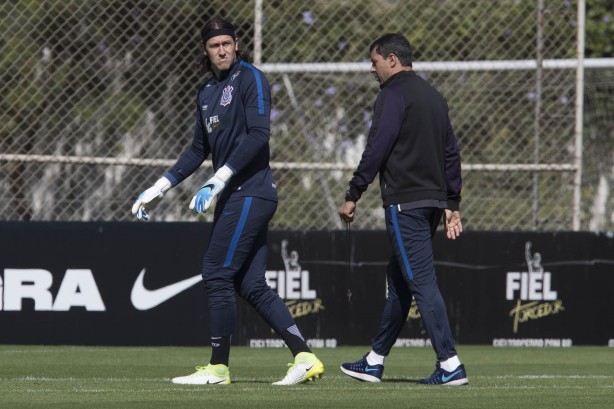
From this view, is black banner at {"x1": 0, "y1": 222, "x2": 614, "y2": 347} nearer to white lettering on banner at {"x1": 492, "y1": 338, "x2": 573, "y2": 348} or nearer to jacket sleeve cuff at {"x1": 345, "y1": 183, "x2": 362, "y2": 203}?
white lettering on banner at {"x1": 492, "y1": 338, "x2": 573, "y2": 348}

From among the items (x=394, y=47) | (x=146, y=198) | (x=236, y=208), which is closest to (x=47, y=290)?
(x=146, y=198)

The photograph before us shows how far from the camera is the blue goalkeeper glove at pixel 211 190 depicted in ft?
21.2

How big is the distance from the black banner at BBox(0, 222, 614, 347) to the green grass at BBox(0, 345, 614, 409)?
0.68 ft

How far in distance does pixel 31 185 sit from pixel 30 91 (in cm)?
→ 78

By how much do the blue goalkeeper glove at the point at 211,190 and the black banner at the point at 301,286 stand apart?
3621mm

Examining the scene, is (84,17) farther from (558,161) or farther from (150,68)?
(558,161)

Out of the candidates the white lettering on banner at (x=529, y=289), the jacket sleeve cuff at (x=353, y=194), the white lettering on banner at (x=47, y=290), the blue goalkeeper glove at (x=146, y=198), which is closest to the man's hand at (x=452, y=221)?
the jacket sleeve cuff at (x=353, y=194)

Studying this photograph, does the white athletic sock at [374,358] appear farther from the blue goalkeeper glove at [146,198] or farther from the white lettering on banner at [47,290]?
the white lettering on banner at [47,290]

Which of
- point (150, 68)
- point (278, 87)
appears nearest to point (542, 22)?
point (278, 87)

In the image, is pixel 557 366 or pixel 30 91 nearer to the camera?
pixel 557 366

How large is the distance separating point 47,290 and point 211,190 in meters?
3.87

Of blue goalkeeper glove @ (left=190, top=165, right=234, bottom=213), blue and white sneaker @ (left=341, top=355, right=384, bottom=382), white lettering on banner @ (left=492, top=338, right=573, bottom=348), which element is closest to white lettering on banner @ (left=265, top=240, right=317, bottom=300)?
white lettering on banner @ (left=492, top=338, right=573, bottom=348)

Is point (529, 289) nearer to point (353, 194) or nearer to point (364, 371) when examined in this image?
point (364, 371)

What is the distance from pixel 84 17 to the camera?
10328mm
